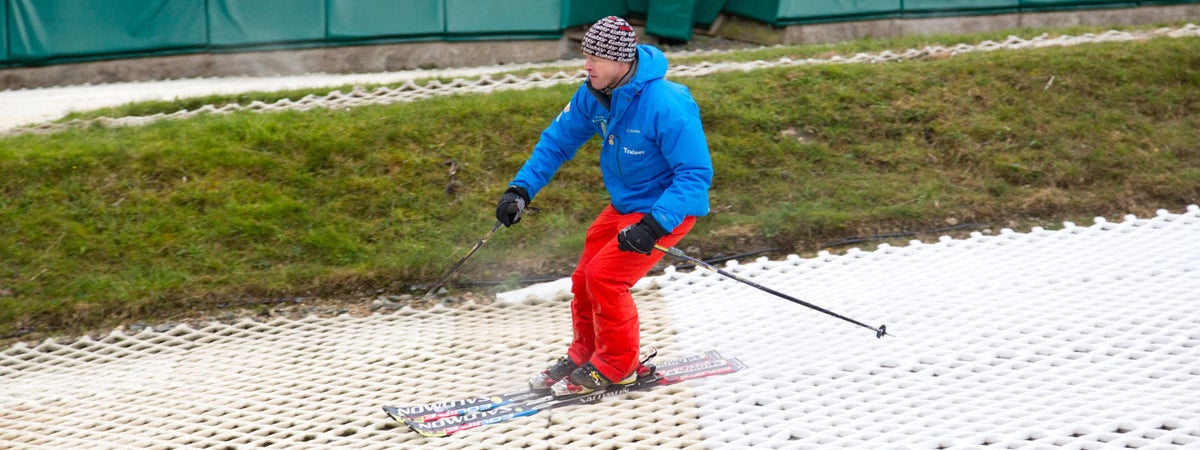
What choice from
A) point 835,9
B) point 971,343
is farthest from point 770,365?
point 835,9

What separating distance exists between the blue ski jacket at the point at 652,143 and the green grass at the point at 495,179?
87.5 inches

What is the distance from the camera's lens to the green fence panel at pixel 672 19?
42.1 ft

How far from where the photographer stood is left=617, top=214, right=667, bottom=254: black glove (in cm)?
404

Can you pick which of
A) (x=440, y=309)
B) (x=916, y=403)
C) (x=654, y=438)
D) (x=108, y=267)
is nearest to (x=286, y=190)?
(x=108, y=267)

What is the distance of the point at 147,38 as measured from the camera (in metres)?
11.5

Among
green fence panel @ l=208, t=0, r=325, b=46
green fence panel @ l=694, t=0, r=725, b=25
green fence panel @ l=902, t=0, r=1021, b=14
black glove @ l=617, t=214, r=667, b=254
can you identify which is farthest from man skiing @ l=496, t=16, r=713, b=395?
green fence panel @ l=902, t=0, r=1021, b=14

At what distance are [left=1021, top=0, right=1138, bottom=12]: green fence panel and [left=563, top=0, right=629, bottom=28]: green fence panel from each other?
16.9ft

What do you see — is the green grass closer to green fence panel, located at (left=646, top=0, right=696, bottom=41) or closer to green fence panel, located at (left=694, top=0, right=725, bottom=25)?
green fence panel, located at (left=646, top=0, right=696, bottom=41)

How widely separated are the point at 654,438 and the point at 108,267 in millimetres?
3892

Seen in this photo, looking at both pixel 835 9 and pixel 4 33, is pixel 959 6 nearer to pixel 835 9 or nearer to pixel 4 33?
pixel 835 9

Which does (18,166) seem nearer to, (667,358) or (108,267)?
(108,267)

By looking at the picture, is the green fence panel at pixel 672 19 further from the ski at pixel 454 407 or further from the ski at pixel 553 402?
the ski at pixel 454 407

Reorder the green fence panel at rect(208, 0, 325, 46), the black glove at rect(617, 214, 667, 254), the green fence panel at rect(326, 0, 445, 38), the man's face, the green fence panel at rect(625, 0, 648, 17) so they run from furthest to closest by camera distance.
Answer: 1. the green fence panel at rect(625, 0, 648, 17)
2. the green fence panel at rect(326, 0, 445, 38)
3. the green fence panel at rect(208, 0, 325, 46)
4. the man's face
5. the black glove at rect(617, 214, 667, 254)

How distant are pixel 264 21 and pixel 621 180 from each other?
28.2ft
